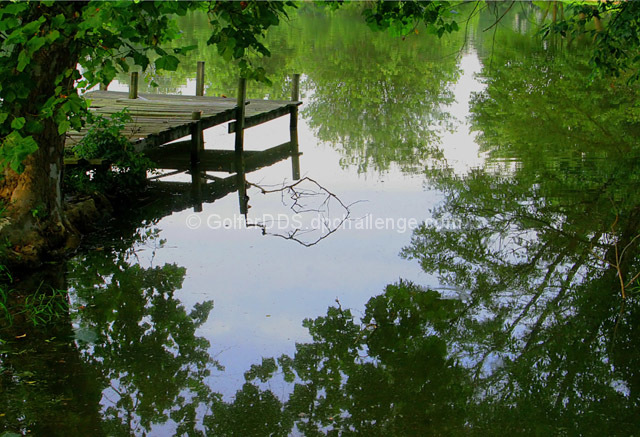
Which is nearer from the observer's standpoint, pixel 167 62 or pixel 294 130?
pixel 167 62

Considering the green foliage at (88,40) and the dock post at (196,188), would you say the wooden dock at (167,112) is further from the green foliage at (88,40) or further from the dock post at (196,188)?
the green foliage at (88,40)

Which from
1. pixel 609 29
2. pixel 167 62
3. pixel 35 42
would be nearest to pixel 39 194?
pixel 35 42

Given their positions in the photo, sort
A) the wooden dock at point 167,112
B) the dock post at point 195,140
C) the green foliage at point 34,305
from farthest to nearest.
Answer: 1. the dock post at point 195,140
2. the wooden dock at point 167,112
3. the green foliage at point 34,305

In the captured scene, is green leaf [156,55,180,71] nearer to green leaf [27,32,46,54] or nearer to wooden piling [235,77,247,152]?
green leaf [27,32,46,54]

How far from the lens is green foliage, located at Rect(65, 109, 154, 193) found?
31.0ft

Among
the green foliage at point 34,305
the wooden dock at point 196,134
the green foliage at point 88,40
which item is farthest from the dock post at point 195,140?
the green foliage at point 88,40

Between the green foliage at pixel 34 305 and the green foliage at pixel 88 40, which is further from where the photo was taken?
the green foliage at pixel 34 305

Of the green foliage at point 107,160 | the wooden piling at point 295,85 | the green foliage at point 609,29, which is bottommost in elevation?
the green foliage at point 107,160

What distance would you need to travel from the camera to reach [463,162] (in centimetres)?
1280

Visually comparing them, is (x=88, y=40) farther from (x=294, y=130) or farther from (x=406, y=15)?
(x=294, y=130)

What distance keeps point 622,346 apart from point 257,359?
3007 millimetres

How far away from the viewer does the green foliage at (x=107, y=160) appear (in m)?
9.46

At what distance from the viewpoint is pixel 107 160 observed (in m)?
9.73

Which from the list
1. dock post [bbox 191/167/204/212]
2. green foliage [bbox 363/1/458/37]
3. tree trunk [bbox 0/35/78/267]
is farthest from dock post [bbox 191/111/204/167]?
green foliage [bbox 363/1/458/37]
